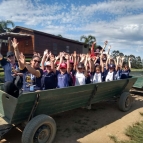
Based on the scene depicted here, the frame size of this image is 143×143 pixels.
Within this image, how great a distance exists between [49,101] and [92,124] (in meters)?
1.68

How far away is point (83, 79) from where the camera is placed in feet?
15.1

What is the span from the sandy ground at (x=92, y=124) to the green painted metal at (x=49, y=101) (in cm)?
55

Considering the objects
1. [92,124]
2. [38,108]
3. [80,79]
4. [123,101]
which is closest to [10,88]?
[38,108]

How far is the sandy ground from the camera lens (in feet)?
11.8

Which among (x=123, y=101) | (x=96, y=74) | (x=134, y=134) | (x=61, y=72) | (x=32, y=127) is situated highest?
(x=61, y=72)

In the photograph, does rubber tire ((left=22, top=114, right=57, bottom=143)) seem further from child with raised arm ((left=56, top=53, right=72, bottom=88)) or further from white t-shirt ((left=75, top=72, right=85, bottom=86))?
white t-shirt ((left=75, top=72, right=85, bottom=86))

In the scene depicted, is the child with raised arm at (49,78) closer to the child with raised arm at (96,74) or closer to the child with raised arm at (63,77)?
the child with raised arm at (63,77)

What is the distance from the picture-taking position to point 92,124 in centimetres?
442

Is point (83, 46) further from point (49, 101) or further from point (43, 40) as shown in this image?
point (49, 101)

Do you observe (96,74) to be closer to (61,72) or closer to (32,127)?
(61,72)

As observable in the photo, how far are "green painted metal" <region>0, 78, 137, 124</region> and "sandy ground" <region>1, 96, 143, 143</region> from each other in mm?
550

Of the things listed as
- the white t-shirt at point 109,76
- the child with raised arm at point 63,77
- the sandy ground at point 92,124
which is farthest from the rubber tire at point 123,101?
the child with raised arm at point 63,77

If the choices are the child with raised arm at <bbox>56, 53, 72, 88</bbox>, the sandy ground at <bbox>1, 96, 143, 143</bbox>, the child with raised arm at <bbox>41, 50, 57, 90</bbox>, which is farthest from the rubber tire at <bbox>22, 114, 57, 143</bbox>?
the child with raised arm at <bbox>56, 53, 72, 88</bbox>

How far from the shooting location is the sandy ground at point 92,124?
11.8 feet
